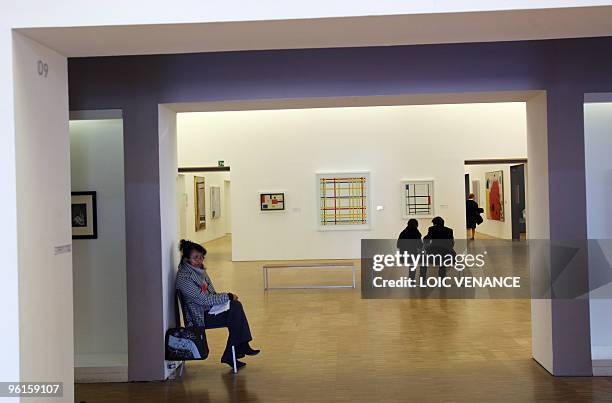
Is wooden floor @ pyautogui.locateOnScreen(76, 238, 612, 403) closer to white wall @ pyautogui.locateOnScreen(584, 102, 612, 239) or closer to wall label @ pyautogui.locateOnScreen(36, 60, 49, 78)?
white wall @ pyautogui.locateOnScreen(584, 102, 612, 239)

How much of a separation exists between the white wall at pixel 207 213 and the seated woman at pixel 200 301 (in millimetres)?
15612

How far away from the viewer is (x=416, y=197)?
17.8 m

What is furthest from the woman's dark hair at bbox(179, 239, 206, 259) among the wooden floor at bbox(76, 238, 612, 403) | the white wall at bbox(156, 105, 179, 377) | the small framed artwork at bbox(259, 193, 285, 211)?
the small framed artwork at bbox(259, 193, 285, 211)

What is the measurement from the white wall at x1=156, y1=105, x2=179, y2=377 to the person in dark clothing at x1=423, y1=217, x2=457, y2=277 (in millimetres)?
6236

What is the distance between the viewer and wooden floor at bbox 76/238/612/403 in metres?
6.41

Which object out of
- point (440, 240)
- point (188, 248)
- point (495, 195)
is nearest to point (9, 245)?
point (188, 248)

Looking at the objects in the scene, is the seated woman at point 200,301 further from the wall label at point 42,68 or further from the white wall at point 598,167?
the white wall at point 598,167

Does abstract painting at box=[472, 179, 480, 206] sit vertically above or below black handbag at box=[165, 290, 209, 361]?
above

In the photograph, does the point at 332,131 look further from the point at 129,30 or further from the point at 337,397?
the point at 129,30

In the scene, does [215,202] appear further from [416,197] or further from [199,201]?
[416,197]

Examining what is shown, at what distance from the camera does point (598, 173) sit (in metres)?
7.46

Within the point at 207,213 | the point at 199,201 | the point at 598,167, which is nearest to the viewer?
the point at 598,167

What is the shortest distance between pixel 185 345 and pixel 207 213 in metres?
20.2

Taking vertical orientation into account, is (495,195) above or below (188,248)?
above
